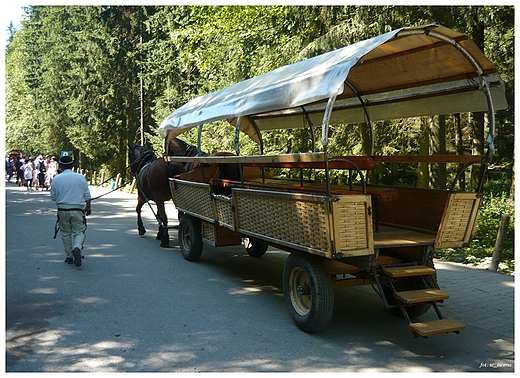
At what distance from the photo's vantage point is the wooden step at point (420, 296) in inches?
214

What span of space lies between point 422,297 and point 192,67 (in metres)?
23.6

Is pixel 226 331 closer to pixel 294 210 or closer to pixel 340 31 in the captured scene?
pixel 294 210

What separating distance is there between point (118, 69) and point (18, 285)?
25.9 m

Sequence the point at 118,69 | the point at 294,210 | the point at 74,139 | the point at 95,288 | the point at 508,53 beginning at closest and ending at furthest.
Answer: the point at 294,210
the point at 95,288
the point at 508,53
the point at 118,69
the point at 74,139

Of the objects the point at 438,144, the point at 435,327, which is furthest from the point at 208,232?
the point at 438,144

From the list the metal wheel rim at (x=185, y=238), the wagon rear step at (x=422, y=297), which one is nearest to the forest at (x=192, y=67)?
the wagon rear step at (x=422, y=297)

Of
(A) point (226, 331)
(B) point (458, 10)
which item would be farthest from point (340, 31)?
(A) point (226, 331)

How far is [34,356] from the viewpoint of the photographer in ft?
17.5

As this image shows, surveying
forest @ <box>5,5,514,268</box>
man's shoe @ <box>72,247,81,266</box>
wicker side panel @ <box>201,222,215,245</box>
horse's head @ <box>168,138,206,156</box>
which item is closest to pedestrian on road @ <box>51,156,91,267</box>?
man's shoe @ <box>72,247,81,266</box>

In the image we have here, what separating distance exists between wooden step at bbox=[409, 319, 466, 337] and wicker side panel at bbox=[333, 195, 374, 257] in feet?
2.80

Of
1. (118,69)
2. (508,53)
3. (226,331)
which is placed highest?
(118,69)

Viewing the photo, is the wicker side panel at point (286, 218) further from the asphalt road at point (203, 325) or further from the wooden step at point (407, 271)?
the asphalt road at point (203, 325)

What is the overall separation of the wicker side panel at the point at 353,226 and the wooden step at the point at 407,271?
32 cm

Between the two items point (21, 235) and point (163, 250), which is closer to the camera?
point (163, 250)
